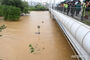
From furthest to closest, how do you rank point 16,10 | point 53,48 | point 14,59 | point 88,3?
point 16,10 → point 53,48 → point 88,3 → point 14,59

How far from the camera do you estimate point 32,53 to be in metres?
5.95

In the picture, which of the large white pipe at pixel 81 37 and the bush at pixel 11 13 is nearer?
the large white pipe at pixel 81 37

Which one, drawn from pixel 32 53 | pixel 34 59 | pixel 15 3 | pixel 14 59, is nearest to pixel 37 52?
pixel 32 53

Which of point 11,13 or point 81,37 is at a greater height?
point 81,37

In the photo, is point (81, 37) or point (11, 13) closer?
point (81, 37)

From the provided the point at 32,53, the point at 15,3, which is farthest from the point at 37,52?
the point at 15,3

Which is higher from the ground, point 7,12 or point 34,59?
point 7,12

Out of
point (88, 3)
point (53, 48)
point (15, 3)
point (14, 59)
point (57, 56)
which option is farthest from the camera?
point (15, 3)

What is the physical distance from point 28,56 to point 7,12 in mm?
14222

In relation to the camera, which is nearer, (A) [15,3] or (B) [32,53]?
(B) [32,53]

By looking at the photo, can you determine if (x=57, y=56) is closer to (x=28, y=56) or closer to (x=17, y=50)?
(x=28, y=56)

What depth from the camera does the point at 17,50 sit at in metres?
6.39

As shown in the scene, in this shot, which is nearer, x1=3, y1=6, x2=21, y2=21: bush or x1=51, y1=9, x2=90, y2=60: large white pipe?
x1=51, y1=9, x2=90, y2=60: large white pipe

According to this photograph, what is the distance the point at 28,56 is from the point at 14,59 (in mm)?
593
